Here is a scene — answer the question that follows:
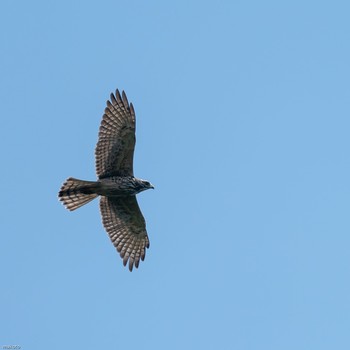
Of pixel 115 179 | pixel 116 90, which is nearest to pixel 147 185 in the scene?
pixel 115 179

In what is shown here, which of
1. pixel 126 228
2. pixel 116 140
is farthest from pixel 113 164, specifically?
pixel 126 228

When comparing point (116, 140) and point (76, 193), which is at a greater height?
point (116, 140)

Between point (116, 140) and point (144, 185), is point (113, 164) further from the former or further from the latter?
point (144, 185)

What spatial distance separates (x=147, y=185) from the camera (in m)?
23.6

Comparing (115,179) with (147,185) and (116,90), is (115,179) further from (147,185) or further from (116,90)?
(116,90)

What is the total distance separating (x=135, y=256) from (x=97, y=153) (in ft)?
10.1

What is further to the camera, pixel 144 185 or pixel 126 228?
pixel 126 228

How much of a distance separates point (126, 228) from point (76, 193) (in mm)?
2074

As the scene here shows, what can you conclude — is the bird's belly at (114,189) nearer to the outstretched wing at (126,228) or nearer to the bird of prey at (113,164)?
the bird of prey at (113,164)

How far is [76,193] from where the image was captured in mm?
23531

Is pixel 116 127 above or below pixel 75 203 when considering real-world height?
above

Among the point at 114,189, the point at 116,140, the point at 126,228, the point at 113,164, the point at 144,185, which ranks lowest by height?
the point at 126,228

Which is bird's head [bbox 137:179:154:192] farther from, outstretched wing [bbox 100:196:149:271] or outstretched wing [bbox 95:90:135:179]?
outstretched wing [bbox 100:196:149:271]

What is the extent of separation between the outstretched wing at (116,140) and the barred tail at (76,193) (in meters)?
0.46
